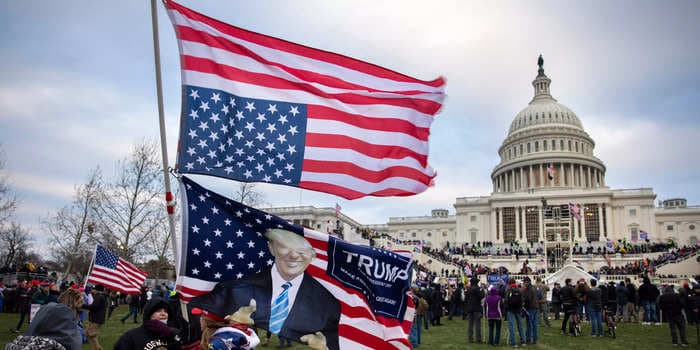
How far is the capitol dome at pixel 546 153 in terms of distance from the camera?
97.1 meters

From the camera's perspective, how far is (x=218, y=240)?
5.36 meters

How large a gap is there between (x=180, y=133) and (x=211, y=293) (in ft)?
5.69

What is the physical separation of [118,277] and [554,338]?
13511mm

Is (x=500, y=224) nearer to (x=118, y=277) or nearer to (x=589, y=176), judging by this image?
(x=589, y=176)

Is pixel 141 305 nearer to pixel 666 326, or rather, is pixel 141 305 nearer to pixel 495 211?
pixel 666 326

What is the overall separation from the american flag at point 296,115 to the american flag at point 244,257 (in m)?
0.45

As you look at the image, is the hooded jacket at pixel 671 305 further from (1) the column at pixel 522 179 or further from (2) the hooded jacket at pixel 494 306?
(1) the column at pixel 522 179

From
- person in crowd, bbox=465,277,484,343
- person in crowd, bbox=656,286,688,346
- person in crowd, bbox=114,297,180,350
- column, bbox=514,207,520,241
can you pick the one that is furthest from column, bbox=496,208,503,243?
person in crowd, bbox=114,297,180,350

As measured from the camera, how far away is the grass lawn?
14.1 metres

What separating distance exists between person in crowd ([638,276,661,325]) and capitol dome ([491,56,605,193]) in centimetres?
7251

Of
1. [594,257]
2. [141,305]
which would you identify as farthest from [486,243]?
[141,305]

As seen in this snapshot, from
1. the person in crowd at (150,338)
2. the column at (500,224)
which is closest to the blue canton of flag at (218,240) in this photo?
the person in crowd at (150,338)

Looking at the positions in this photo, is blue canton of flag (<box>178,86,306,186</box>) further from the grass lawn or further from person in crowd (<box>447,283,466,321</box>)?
person in crowd (<box>447,283,466,321</box>)

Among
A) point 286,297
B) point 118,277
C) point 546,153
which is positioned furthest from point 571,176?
point 286,297
